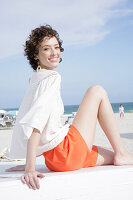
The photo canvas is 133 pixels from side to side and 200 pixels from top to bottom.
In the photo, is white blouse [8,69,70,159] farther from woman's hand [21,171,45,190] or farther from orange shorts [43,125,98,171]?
woman's hand [21,171,45,190]

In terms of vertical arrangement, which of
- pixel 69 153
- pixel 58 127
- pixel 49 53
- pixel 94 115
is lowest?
pixel 69 153

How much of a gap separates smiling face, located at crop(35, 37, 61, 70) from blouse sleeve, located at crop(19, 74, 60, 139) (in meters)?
0.25

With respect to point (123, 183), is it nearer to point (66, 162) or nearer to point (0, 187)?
point (66, 162)

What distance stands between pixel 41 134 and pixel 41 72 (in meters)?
0.53

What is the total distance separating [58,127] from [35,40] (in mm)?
858

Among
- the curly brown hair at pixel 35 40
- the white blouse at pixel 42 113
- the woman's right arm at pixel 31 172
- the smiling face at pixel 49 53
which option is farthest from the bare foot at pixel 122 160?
the curly brown hair at pixel 35 40

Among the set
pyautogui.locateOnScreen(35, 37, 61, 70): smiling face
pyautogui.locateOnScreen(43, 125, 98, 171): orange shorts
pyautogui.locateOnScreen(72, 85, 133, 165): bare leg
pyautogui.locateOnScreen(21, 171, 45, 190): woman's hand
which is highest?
pyautogui.locateOnScreen(35, 37, 61, 70): smiling face

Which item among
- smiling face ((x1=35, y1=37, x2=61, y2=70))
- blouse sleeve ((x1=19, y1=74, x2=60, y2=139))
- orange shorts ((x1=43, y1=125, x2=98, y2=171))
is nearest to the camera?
blouse sleeve ((x1=19, y1=74, x2=60, y2=139))

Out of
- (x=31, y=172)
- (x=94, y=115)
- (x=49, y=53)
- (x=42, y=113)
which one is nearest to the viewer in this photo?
(x=31, y=172)

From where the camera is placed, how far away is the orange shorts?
2311 millimetres

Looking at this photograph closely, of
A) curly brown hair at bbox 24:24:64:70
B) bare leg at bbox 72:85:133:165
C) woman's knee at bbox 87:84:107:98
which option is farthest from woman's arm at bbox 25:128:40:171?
curly brown hair at bbox 24:24:64:70

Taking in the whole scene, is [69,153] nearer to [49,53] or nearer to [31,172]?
[31,172]

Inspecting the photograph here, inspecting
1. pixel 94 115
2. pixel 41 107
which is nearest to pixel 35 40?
pixel 41 107

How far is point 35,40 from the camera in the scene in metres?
2.62
